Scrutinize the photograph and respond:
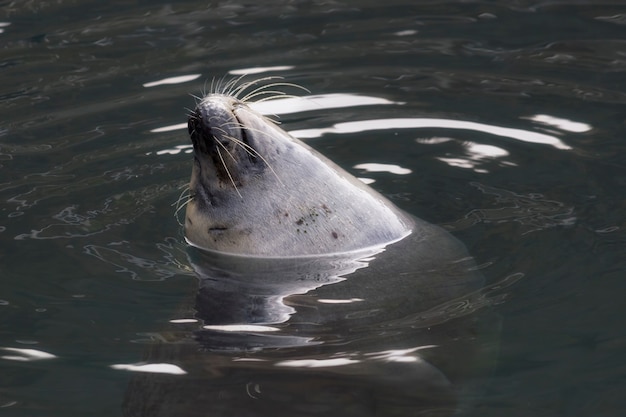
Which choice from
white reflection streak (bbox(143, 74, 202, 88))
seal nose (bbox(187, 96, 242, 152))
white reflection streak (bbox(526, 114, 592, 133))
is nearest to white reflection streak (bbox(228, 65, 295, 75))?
white reflection streak (bbox(143, 74, 202, 88))

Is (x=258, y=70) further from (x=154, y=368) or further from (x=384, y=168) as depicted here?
(x=154, y=368)

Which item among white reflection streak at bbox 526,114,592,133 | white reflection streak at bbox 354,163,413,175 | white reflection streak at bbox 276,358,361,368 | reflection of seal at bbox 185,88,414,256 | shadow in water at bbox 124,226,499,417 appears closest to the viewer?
shadow in water at bbox 124,226,499,417

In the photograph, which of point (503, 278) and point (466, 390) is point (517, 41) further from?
point (466, 390)

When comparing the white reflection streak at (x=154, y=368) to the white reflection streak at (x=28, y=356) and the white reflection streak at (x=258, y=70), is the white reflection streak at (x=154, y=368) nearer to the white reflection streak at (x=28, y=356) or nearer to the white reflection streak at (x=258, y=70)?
the white reflection streak at (x=28, y=356)

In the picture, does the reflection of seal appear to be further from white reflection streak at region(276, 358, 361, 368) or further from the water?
white reflection streak at region(276, 358, 361, 368)

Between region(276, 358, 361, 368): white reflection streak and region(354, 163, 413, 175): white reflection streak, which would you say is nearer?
region(276, 358, 361, 368): white reflection streak

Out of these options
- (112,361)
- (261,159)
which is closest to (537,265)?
(261,159)

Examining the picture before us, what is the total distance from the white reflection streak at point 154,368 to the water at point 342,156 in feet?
0.11

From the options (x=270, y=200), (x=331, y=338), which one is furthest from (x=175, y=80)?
(x=331, y=338)

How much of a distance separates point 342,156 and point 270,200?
149cm

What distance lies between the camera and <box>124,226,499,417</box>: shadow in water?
12.3 ft

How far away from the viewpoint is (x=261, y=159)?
4852mm

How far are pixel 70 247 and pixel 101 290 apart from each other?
1.69 feet

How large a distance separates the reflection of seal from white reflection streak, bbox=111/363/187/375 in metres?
0.95
